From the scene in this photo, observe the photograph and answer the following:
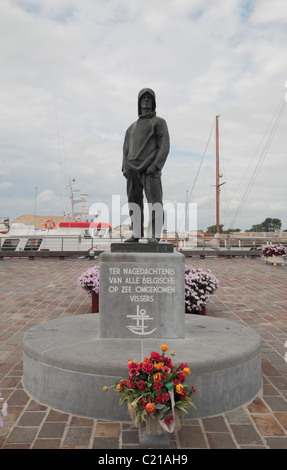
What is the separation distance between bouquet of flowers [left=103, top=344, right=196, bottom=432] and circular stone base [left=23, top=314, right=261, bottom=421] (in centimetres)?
68

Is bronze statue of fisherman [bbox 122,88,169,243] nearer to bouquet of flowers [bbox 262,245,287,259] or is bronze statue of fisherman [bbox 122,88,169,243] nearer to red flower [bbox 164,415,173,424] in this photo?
red flower [bbox 164,415,173,424]

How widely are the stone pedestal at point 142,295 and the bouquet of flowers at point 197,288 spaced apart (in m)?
2.50

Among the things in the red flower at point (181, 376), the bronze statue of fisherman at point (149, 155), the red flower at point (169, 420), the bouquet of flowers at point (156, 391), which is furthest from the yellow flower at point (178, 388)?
the bronze statue of fisherman at point (149, 155)

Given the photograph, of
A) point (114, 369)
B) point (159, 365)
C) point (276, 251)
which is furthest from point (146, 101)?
point (276, 251)

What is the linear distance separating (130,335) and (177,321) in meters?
0.61

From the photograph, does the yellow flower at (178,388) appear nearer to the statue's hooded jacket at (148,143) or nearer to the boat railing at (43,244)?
the statue's hooded jacket at (148,143)

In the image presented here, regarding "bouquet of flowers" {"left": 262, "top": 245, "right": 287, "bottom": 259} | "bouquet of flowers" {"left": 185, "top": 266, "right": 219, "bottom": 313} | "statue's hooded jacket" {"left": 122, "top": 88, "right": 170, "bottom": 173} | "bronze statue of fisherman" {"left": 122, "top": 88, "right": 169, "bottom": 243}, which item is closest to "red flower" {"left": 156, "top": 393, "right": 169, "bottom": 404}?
"bronze statue of fisherman" {"left": 122, "top": 88, "right": 169, "bottom": 243}

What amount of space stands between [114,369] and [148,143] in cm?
301

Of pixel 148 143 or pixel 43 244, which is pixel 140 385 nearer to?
pixel 148 143

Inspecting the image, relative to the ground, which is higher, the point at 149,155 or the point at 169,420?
the point at 149,155

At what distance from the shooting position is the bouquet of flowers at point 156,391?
109 inches

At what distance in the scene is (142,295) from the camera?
4562 millimetres

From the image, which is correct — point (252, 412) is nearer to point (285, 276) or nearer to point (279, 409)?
point (279, 409)
